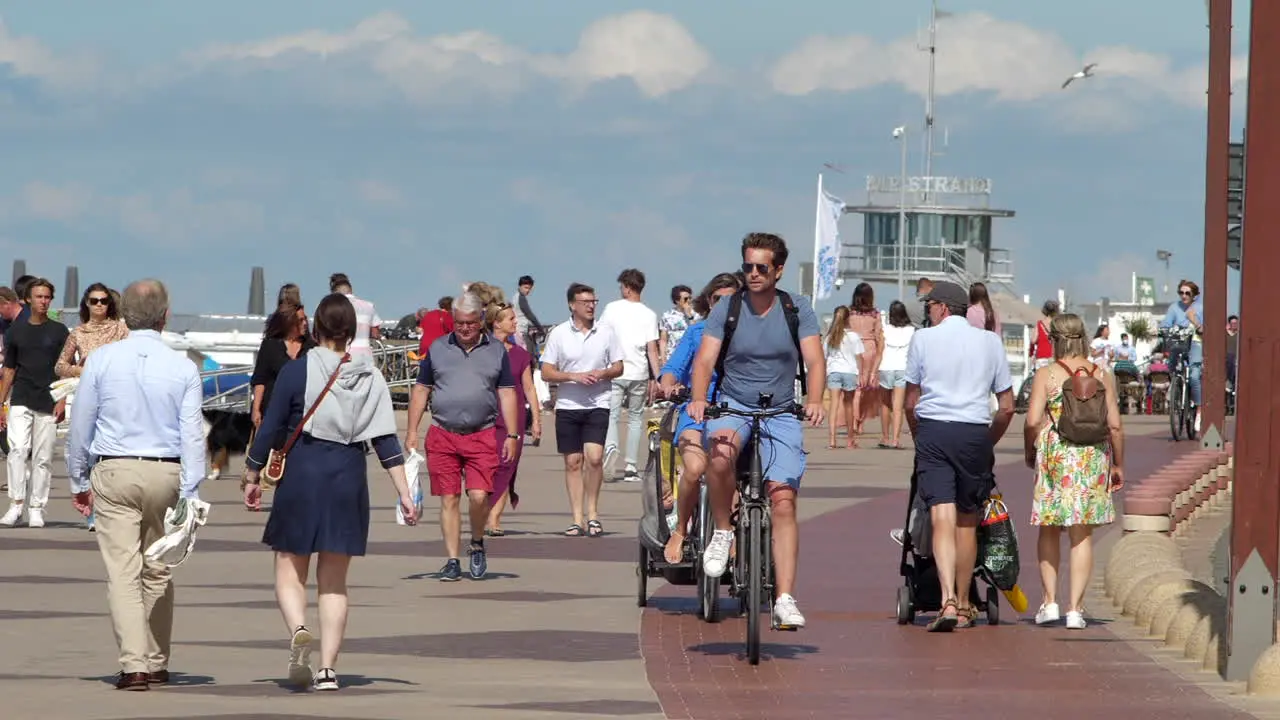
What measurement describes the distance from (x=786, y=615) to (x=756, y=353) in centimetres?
120

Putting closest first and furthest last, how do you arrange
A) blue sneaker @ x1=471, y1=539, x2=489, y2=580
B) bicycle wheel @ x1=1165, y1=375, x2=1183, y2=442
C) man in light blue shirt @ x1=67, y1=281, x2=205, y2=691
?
1. man in light blue shirt @ x1=67, y1=281, x2=205, y2=691
2. blue sneaker @ x1=471, y1=539, x2=489, y2=580
3. bicycle wheel @ x1=1165, y1=375, x2=1183, y2=442

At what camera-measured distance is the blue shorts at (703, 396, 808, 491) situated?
11.2 m

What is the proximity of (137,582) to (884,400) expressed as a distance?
19961 mm

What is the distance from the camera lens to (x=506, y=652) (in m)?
11.5

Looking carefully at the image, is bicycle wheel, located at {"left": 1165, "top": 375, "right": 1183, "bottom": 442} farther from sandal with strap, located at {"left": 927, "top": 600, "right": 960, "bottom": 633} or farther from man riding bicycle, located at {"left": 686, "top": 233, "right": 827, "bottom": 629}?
man riding bicycle, located at {"left": 686, "top": 233, "right": 827, "bottom": 629}

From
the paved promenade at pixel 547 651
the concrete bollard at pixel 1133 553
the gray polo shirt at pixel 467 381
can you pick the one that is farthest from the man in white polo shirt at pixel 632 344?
the concrete bollard at pixel 1133 553

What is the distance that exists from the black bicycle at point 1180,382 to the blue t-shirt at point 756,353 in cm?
1722

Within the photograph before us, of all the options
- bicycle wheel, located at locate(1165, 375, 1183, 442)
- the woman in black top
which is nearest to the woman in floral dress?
the woman in black top

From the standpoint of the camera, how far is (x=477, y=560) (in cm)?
1500

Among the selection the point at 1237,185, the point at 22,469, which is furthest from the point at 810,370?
the point at 1237,185

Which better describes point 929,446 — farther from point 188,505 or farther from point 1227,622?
point 188,505

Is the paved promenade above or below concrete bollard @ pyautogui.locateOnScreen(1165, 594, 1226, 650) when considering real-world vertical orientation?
below

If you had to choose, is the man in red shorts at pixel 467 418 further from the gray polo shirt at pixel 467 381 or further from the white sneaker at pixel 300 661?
the white sneaker at pixel 300 661

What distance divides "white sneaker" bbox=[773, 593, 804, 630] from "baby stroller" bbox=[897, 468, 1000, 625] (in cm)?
156
